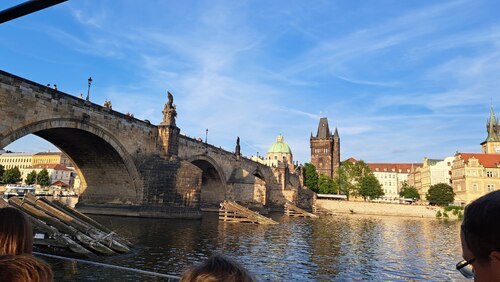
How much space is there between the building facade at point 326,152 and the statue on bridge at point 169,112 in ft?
303

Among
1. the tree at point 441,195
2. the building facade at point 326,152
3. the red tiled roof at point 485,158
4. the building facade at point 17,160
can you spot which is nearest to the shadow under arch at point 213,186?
the tree at point 441,195

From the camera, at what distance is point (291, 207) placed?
162 ft

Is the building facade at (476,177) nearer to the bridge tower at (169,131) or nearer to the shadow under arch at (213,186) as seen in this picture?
the shadow under arch at (213,186)

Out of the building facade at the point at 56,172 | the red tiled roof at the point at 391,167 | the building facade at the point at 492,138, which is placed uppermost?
the building facade at the point at 492,138

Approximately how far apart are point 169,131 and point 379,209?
4460cm

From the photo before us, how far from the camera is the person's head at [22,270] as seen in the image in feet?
5.29

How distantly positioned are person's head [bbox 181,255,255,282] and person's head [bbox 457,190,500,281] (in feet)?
3.35

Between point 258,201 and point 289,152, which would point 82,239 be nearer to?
point 258,201

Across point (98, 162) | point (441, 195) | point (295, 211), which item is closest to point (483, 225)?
point (98, 162)

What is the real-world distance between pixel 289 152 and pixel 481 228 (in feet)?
452

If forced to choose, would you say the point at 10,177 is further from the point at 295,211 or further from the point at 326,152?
the point at 326,152

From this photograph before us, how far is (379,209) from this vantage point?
6266cm

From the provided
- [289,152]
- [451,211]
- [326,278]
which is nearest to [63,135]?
[326,278]

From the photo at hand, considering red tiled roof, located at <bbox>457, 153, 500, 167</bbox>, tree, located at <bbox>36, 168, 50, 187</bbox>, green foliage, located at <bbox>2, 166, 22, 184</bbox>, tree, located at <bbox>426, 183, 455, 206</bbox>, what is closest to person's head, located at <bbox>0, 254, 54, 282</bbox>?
Answer: tree, located at <bbox>426, 183, 455, 206</bbox>
